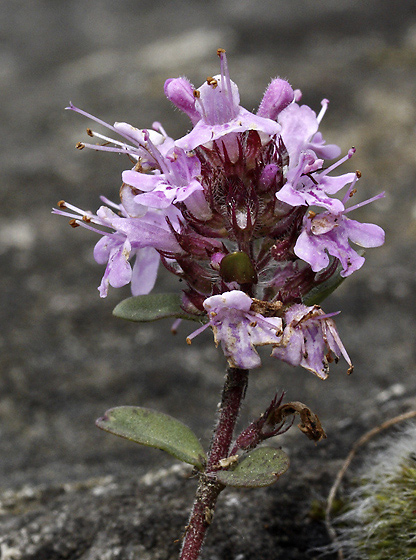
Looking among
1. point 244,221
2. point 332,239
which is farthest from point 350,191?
point 244,221

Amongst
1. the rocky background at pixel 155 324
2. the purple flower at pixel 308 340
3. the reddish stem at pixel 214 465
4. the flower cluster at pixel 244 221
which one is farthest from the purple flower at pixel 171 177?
the rocky background at pixel 155 324

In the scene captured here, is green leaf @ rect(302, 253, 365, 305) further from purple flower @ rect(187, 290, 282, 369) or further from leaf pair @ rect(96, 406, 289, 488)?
leaf pair @ rect(96, 406, 289, 488)

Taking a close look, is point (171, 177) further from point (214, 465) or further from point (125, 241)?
point (214, 465)

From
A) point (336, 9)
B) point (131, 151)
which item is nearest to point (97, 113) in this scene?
point (336, 9)

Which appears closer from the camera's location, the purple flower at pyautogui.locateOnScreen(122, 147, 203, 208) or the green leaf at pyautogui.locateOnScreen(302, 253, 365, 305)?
the purple flower at pyautogui.locateOnScreen(122, 147, 203, 208)

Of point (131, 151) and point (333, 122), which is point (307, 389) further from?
point (333, 122)

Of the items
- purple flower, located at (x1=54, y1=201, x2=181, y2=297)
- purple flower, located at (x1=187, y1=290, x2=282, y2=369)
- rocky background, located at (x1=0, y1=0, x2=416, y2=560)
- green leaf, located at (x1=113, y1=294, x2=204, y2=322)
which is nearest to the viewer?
purple flower, located at (x1=187, y1=290, x2=282, y2=369)

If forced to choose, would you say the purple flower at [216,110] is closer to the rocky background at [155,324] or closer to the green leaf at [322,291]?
the green leaf at [322,291]

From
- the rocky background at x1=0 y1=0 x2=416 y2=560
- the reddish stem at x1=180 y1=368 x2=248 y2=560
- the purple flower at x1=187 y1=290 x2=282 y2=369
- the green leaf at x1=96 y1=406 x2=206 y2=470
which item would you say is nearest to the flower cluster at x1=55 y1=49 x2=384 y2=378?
the purple flower at x1=187 y1=290 x2=282 y2=369
